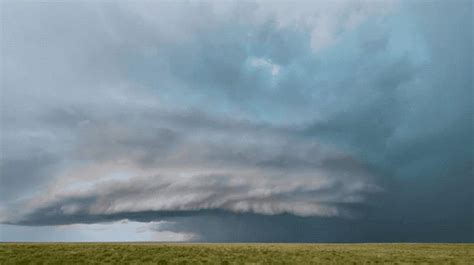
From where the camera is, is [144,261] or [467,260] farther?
[467,260]

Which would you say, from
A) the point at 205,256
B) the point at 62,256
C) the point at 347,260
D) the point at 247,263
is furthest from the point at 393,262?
the point at 62,256

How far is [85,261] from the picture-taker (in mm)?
49812

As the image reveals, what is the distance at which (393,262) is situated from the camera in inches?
2124

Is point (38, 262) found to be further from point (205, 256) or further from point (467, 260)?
point (467, 260)

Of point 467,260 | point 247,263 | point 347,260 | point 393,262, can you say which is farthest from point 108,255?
point 467,260

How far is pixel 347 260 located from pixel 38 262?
128 feet

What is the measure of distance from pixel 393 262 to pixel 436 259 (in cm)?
772

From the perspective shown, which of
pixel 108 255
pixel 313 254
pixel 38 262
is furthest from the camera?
pixel 313 254

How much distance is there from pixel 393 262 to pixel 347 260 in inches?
231

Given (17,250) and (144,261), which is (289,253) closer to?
(144,261)

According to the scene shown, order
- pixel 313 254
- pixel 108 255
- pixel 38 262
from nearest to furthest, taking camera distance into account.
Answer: pixel 38 262
pixel 108 255
pixel 313 254

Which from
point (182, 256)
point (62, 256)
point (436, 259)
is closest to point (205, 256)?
point (182, 256)

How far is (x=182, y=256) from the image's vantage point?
55.8 meters

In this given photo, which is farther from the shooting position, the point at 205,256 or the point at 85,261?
the point at 205,256
